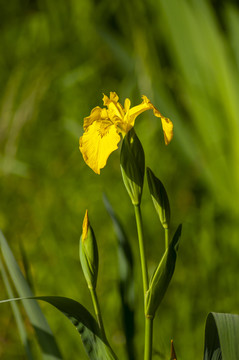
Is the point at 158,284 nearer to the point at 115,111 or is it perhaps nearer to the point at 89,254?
the point at 89,254

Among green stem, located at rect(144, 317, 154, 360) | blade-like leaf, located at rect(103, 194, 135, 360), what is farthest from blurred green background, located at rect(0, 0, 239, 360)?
green stem, located at rect(144, 317, 154, 360)

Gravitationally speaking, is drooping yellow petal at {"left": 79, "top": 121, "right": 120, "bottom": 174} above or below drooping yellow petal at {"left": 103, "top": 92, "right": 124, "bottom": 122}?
below

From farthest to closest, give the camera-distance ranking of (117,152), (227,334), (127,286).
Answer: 1. (117,152)
2. (127,286)
3. (227,334)

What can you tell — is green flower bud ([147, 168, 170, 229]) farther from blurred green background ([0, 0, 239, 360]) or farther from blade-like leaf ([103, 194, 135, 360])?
blurred green background ([0, 0, 239, 360])

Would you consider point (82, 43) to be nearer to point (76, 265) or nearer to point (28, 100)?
point (28, 100)

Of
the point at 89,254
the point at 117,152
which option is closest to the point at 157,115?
the point at 89,254

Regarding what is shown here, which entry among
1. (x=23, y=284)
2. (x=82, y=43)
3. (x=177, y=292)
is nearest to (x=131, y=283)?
(x=23, y=284)
